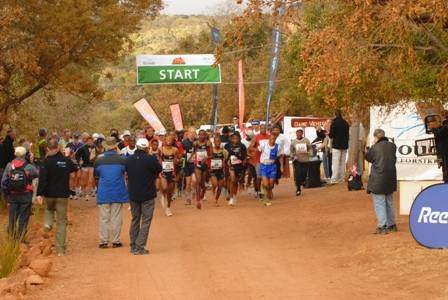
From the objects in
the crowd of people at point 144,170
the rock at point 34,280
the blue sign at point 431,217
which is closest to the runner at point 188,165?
the crowd of people at point 144,170

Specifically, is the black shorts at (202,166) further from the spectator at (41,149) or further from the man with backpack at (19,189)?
the man with backpack at (19,189)

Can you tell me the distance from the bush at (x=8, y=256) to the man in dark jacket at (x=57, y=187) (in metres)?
1.26

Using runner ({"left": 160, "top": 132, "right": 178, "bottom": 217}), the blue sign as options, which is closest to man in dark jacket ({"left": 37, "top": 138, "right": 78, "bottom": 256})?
runner ({"left": 160, "top": 132, "right": 178, "bottom": 217})

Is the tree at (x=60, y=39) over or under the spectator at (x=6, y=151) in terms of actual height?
over

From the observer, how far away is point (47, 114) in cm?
4847

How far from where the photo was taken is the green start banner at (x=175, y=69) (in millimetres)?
31438

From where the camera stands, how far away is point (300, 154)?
24516 mm

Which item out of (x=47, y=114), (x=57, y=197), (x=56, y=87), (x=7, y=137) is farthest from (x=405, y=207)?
(x=47, y=114)

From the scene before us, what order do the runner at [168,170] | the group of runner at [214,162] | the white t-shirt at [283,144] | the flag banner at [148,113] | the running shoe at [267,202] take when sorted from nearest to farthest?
1. the runner at [168,170]
2. the group of runner at [214,162]
3. the running shoe at [267,202]
4. the white t-shirt at [283,144]
5. the flag banner at [148,113]

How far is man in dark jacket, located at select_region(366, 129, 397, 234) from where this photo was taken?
15195 millimetres

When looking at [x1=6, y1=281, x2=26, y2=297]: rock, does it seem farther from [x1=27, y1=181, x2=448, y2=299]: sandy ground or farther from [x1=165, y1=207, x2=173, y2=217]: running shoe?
[x1=165, y1=207, x2=173, y2=217]: running shoe

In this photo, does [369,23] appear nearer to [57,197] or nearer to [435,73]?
[435,73]

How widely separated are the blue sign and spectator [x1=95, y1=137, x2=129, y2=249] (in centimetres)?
522

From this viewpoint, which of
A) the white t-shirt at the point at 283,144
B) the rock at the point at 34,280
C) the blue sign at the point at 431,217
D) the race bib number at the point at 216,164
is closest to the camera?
the rock at the point at 34,280
